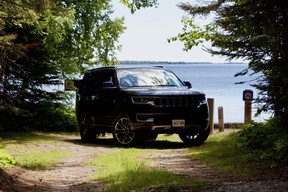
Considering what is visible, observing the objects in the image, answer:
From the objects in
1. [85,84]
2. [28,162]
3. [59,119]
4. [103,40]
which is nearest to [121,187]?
[28,162]

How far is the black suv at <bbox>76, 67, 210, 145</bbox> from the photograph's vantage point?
43.5 feet

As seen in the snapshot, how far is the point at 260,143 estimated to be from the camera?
10.6 metres

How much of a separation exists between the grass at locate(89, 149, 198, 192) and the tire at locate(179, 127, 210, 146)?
316 cm

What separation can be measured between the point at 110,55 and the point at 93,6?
12.7ft

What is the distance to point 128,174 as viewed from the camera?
340 inches

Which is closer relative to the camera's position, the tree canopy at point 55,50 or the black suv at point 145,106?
the black suv at point 145,106

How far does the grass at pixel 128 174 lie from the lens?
7633 millimetres

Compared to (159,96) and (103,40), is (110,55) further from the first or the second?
(159,96)

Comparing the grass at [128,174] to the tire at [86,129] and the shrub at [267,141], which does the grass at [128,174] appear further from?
the tire at [86,129]

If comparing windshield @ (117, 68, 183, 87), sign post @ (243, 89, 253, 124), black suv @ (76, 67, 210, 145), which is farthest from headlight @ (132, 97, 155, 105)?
sign post @ (243, 89, 253, 124)

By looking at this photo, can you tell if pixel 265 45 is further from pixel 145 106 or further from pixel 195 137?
pixel 195 137

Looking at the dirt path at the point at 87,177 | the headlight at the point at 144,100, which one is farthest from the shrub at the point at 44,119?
the dirt path at the point at 87,177

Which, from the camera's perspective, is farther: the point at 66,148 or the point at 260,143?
the point at 66,148

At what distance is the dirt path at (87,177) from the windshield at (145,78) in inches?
114
